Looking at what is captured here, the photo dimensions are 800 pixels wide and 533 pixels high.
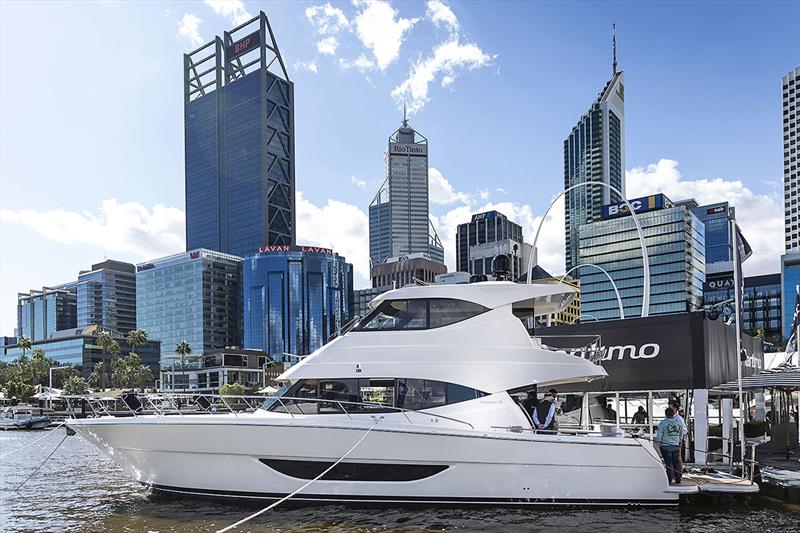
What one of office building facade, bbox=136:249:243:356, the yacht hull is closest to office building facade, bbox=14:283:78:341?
office building facade, bbox=136:249:243:356

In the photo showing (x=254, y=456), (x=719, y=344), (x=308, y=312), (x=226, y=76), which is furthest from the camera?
(x=226, y=76)

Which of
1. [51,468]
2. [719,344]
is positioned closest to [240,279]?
[51,468]

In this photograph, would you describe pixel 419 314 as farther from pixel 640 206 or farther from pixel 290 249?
pixel 290 249

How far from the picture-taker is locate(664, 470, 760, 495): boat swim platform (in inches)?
418

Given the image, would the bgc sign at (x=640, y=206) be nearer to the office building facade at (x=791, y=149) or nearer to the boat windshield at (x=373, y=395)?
the office building facade at (x=791, y=149)

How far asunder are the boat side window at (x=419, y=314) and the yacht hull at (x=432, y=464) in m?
2.11

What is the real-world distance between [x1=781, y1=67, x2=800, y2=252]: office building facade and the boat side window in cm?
16896

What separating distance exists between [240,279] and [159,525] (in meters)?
143

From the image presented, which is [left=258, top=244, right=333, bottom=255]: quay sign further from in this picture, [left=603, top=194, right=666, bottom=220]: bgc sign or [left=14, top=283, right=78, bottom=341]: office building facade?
[left=14, top=283, right=78, bottom=341]: office building facade

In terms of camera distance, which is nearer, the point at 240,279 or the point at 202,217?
the point at 240,279

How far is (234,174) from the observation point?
169000mm

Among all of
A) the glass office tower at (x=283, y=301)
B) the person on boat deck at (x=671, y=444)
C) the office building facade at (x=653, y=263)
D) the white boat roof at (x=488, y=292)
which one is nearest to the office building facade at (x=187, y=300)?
the glass office tower at (x=283, y=301)

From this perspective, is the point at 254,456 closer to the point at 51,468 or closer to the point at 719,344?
the point at 719,344

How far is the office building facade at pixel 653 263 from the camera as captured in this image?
113m
